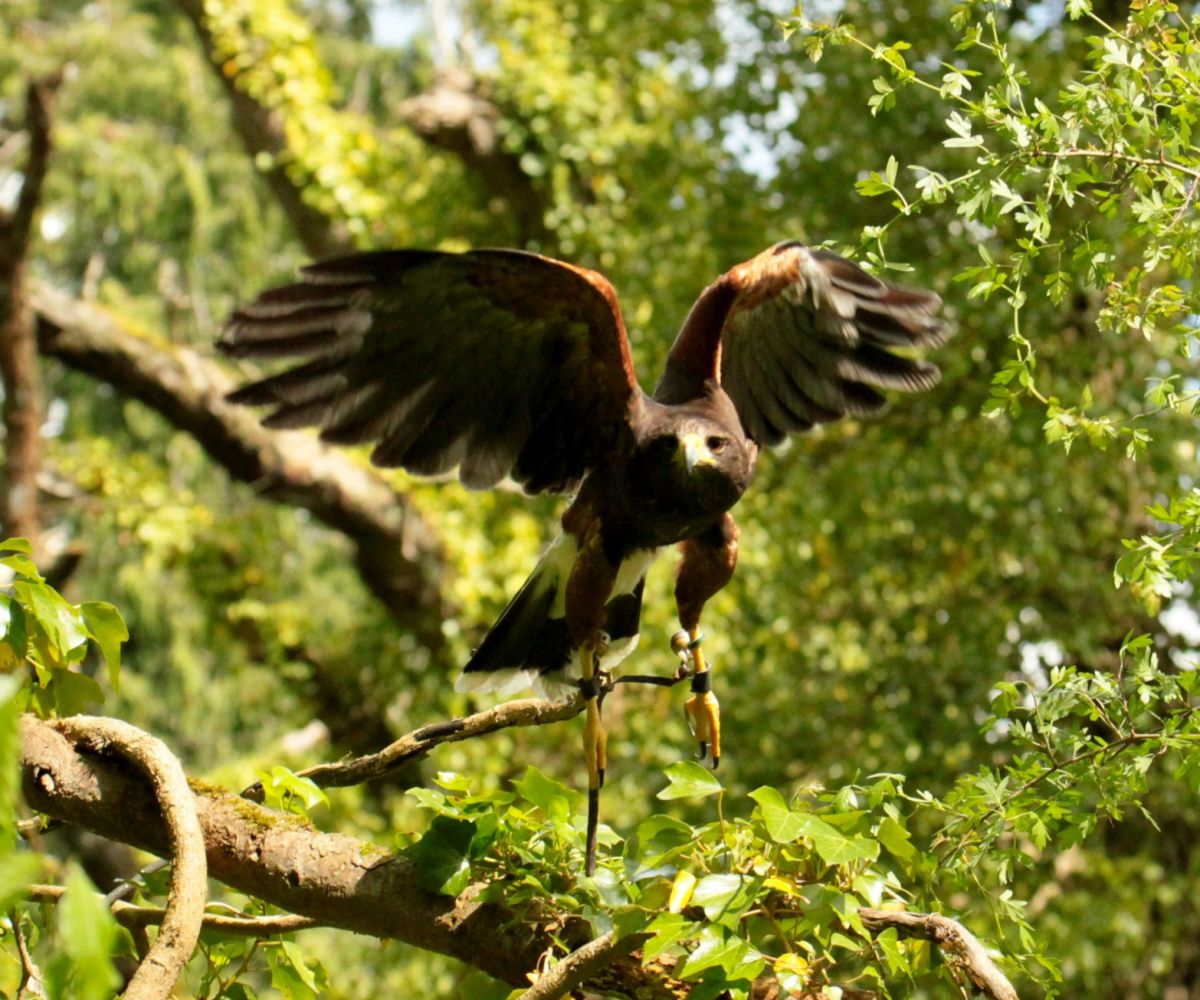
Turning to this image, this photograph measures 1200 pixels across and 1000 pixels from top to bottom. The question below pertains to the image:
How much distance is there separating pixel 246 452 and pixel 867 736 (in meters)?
3.43

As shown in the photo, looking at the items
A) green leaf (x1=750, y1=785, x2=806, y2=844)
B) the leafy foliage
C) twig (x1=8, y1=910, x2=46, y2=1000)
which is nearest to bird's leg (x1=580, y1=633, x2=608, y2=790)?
the leafy foliage

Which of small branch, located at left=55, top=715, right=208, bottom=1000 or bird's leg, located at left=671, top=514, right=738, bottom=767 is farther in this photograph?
bird's leg, located at left=671, top=514, right=738, bottom=767

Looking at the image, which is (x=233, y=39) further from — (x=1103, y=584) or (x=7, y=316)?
(x=1103, y=584)

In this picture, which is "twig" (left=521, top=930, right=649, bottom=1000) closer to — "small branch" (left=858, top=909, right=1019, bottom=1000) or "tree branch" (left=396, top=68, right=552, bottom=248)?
"small branch" (left=858, top=909, right=1019, bottom=1000)

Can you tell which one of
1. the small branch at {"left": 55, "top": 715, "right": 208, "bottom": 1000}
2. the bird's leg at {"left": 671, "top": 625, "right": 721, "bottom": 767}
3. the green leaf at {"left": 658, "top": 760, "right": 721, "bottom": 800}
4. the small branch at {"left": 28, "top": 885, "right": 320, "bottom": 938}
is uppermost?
the green leaf at {"left": 658, "top": 760, "right": 721, "bottom": 800}

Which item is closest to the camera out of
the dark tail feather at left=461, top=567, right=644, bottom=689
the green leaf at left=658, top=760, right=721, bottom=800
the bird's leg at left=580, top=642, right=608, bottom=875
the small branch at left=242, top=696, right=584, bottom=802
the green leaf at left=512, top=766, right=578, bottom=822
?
the green leaf at left=658, top=760, right=721, bottom=800

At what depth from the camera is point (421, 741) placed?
2.48m

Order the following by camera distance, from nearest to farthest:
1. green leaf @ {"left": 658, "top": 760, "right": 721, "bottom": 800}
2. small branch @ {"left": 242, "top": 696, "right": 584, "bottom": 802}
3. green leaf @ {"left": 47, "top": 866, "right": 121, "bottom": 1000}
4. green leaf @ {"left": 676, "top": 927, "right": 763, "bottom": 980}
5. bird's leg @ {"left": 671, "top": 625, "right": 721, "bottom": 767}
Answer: green leaf @ {"left": 47, "top": 866, "right": 121, "bottom": 1000}, green leaf @ {"left": 676, "top": 927, "right": 763, "bottom": 980}, green leaf @ {"left": 658, "top": 760, "right": 721, "bottom": 800}, small branch @ {"left": 242, "top": 696, "right": 584, "bottom": 802}, bird's leg @ {"left": 671, "top": 625, "right": 721, "bottom": 767}

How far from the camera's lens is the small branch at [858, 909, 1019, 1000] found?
2.02 metres

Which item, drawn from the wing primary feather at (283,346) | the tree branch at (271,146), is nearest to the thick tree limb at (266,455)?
the tree branch at (271,146)

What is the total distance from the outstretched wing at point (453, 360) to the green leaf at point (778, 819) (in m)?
1.43

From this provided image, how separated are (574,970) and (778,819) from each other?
14.2 inches

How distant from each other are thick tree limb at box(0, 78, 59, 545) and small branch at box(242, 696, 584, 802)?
4591mm

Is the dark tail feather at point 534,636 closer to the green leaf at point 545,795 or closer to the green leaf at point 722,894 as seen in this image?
the green leaf at point 545,795
